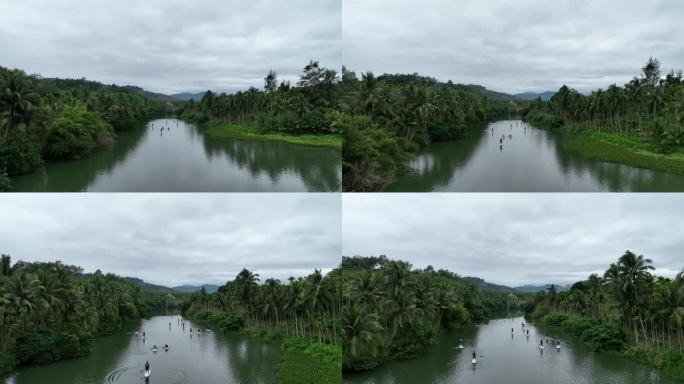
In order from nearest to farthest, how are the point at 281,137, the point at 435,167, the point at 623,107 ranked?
1. the point at 435,167
2. the point at 281,137
3. the point at 623,107

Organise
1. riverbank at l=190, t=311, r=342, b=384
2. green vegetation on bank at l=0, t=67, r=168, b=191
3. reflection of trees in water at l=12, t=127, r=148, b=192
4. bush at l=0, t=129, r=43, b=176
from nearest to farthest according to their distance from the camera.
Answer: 1. bush at l=0, t=129, r=43, b=176
2. reflection of trees in water at l=12, t=127, r=148, b=192
3. green vegetation on bank at l=0, t=67, r=168, b=191
4. riverbank at l=190, t=311, r=342, b=384

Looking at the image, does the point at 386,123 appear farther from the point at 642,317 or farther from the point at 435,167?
the point at 642,317

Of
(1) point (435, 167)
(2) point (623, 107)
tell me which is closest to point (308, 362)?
(1) point (435, 167)

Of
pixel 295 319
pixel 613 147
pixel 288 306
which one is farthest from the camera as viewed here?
pixel 288 306

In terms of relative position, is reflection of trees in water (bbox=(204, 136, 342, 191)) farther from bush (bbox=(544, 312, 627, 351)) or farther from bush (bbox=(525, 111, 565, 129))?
bush (bbox=(544, 312, 627, 351))

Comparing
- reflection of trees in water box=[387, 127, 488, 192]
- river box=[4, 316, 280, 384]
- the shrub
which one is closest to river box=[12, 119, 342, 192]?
reflection of trees in water box=[387, 127, 488, 192]

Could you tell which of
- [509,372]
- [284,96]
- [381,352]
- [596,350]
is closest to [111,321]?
[284,96]
